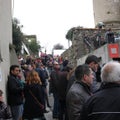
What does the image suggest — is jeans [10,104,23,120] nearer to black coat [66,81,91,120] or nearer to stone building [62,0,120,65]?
black coat [66,81,91,120]

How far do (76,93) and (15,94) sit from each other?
13.0 feet

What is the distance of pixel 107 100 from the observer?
4863 mm

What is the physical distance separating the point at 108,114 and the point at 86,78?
169 cm

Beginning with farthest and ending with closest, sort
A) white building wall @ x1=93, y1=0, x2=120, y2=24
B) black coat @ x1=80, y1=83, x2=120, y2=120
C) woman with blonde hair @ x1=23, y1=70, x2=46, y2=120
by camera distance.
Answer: white building wall @ x1=93, y1=0, x2=120, y2=24 → woman with blonde hair @ x1=23, y1=70, x2=46, y2=120 → black coat @ x1=80, y1=83, x2=120, y2=120

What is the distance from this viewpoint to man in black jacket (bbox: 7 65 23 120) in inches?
396

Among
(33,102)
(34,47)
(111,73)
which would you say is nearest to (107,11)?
(34,47)

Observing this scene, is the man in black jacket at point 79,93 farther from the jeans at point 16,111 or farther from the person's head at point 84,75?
the jeans at point 16,111

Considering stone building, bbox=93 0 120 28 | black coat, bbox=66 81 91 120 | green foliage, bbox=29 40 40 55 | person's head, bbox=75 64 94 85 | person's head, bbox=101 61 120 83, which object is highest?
stone building, bbox=93 0 120 28

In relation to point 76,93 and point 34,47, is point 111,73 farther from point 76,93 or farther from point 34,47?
point 34,47

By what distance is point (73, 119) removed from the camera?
250 inches

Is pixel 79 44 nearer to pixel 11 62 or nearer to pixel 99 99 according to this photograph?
pixel 11 62

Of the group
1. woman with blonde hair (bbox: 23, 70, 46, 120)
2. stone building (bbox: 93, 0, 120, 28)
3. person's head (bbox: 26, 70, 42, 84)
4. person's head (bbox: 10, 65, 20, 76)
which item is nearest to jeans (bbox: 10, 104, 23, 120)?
woman with blonde hair (bbox: 23, 70, 46, 120)

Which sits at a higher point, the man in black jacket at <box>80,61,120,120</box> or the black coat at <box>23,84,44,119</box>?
the man in black jacket at <box>80,61,120,120</box>

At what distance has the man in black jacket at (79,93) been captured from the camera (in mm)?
6328
